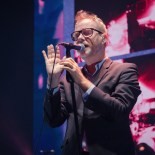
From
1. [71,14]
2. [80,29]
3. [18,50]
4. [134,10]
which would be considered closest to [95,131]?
[80,29]

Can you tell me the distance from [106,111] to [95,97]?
9 centimetres

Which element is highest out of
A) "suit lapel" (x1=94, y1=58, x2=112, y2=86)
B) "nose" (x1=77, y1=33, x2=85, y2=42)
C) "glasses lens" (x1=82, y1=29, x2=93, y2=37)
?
"glasses lens" (x1=82, y1=29, x2=93, y2=37)

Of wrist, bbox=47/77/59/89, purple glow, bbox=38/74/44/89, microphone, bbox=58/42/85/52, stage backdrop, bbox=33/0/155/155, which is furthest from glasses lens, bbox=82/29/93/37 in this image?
purple glow, bbox=38/74/44/89

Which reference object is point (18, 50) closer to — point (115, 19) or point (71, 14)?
point (71, 14)

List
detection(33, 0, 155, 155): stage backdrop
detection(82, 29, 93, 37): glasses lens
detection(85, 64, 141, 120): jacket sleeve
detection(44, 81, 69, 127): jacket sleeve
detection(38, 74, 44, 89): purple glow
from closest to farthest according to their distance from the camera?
1. detection(85, 64, 141, 120): jacket sleeve
2. detection(44, 81, 69, 127): jacket sleeve
3. detection(82, 29, 93, 37): glasses lens
4. detection(33, 0, 155, 155): stage backdrop
5. detection(38, 74, 44, 89): purple glow

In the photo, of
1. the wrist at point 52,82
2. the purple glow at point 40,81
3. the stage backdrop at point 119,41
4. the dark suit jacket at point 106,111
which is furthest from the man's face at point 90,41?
the purple glow at point 40,81

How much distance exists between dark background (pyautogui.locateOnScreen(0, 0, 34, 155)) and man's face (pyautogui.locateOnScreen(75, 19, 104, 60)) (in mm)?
1448

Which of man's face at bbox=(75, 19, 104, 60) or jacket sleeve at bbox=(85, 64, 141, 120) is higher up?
man's face at bbox=(75, 19, 104, 60)

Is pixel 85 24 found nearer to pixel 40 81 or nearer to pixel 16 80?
pixel 40 81

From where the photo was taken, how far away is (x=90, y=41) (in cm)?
202

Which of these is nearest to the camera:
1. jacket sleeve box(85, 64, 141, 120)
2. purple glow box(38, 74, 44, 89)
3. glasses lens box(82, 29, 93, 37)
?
jacket sleeve box(85, 64, 141, 120)

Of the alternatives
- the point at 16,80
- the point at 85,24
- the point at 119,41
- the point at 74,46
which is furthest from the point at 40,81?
the point at 74,46

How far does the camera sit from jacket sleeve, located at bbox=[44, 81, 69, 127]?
75.1 inches

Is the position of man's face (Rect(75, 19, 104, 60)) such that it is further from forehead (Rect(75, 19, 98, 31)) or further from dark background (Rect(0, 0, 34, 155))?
dark background (Rect(0, 0, 34, 155))
